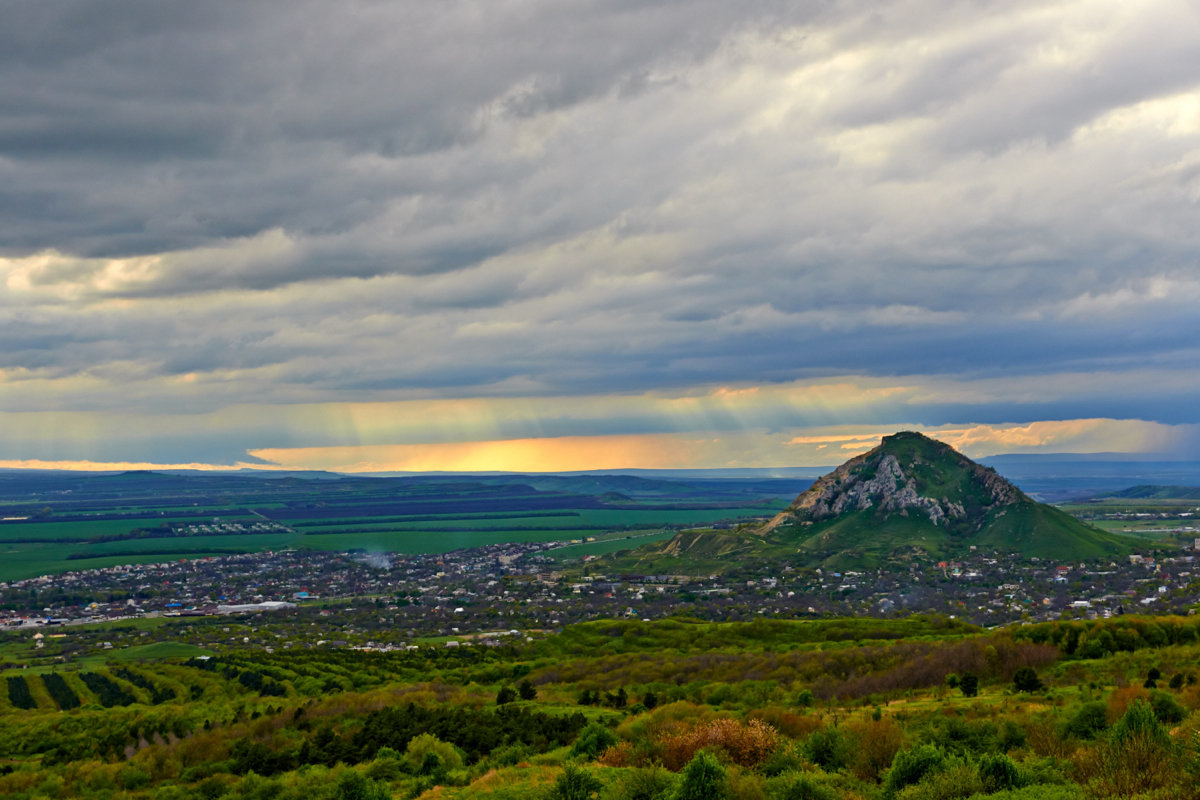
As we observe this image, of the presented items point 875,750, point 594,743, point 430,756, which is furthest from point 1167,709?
point 430,756

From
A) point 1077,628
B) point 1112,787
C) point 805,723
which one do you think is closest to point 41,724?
point 805,723

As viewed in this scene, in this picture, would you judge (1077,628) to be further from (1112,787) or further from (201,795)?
(201,795)

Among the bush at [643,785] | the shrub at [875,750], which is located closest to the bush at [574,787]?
the bush at [643,785]

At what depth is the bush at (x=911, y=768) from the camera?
37.6 meters

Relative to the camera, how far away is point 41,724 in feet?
348

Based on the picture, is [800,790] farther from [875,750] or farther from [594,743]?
[594,743]

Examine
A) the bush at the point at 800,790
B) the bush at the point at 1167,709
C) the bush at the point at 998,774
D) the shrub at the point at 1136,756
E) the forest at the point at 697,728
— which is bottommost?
the forest at the point at 697,728

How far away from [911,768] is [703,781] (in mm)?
9667

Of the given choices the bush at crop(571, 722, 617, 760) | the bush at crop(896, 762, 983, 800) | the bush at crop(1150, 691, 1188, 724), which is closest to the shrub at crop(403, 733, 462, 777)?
the bush at crop(571, 722, 617, 760)

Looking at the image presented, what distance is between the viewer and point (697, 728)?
50.1 m

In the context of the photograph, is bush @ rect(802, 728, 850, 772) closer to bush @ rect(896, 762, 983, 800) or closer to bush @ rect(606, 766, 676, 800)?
bush @ rect(896, 762, 983, 800)

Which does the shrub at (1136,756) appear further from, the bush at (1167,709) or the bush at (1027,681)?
the bush at (1027,681)

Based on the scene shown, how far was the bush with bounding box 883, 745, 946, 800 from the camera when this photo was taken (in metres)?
37.6

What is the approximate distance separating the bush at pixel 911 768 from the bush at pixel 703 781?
7489 mm
